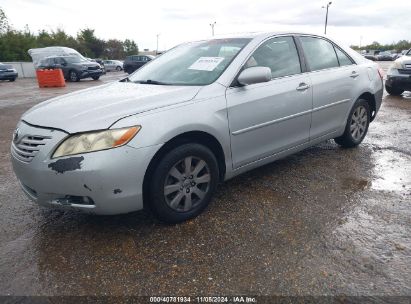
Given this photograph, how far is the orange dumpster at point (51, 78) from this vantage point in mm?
17219

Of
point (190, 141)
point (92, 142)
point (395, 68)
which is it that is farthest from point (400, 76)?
point (92, 142)

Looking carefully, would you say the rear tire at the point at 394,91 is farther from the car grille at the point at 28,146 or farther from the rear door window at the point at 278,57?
the car grille at the point at 28,146

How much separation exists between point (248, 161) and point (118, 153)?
137 cm

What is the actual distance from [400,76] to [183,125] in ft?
29.9

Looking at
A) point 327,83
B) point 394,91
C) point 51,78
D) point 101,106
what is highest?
point 101,106

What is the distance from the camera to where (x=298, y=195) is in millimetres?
3461

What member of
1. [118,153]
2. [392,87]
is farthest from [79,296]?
[392,87]

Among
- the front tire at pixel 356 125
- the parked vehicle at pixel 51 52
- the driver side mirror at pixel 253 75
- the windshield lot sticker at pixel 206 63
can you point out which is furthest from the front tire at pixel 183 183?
the parked vehicle at pixel 51 52

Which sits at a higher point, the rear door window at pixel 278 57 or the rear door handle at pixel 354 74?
the rear door window at pixel 278 57

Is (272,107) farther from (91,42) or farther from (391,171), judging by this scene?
(91,42)

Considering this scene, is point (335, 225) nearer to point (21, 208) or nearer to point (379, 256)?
point (379, 256)

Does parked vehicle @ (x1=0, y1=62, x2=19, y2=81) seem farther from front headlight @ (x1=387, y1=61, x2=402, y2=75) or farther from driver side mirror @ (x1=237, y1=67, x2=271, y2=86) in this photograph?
driver side mirror @ (x1=237, y1=67, x2=271, y2=86)

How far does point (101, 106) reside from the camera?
2766 mm

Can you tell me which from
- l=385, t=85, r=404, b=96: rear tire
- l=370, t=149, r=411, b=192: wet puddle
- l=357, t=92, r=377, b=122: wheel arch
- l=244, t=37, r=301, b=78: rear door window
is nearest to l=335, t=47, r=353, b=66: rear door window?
l=357, t=92, r=377, b=122: wheel arch
